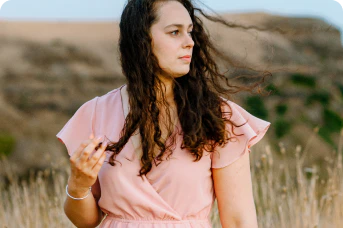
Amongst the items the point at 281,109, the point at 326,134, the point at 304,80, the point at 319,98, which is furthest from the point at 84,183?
the point at 304,80

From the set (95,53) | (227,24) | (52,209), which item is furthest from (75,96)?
(227,24)

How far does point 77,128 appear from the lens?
236 centimetres

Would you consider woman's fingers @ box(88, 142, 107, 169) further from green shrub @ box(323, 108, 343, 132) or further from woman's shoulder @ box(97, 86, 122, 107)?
green shrub @ box(323, 108, 343, 132)

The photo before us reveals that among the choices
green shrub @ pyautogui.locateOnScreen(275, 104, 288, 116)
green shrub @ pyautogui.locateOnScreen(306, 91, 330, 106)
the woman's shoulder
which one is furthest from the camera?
green shrub @ pyautogui.locateOnScreen(306, 91, 330, 106)

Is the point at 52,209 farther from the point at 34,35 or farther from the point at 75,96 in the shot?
the point at 34,35

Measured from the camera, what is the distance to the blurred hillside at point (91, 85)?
14219 millimetres

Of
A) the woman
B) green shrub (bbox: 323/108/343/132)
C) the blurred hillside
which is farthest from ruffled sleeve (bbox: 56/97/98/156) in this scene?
green shrub (bbox: 323/108/343/132)

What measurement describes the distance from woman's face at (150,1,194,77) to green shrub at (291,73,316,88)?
1651cm

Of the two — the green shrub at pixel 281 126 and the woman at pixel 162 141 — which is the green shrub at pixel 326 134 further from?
the woman at pixel 162 141

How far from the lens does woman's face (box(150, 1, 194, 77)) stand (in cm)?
215

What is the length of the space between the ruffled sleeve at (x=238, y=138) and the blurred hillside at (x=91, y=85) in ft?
28.1

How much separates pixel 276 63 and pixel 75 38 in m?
10.4

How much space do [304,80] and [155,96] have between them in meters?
16.9

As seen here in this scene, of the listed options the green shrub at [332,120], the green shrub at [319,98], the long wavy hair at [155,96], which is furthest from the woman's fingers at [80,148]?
the green shrub at [319,98]
